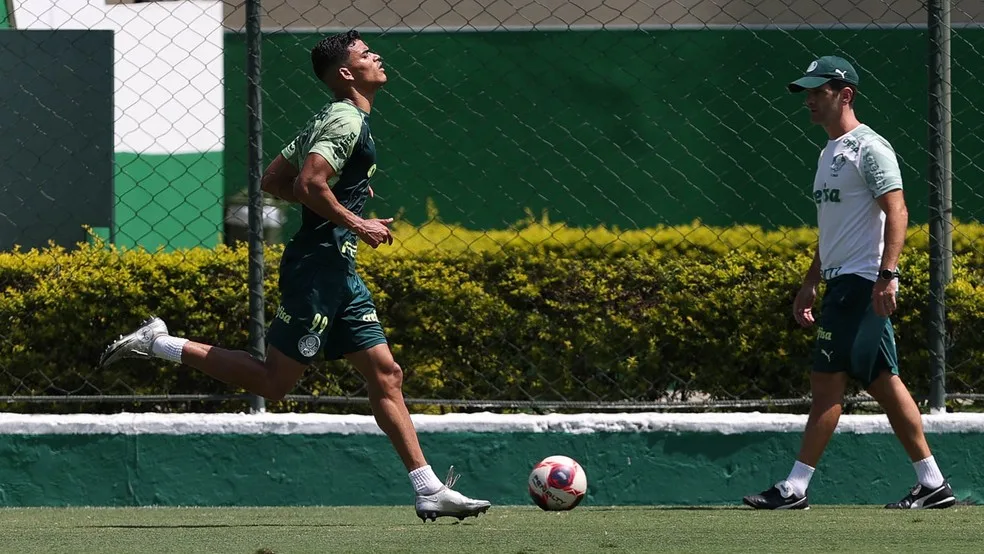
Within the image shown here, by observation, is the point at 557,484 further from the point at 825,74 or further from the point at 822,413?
the point at 825,74

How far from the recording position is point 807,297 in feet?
19.2

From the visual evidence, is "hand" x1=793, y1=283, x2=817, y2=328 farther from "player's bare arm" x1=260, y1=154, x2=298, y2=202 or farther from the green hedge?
"player's bare arm" x1=260, y1=154, x2=298, y2=202

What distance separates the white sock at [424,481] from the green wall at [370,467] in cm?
102

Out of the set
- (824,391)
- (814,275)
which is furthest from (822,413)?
(814,275)

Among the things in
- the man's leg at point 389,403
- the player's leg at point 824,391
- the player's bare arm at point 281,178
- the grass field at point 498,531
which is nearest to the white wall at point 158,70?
the player's bare arm at point 281,178

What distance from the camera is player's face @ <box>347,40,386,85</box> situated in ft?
17.3

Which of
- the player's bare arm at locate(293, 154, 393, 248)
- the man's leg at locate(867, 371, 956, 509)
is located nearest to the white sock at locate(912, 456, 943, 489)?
the man's leg at locate(867, 371, 956, 509)

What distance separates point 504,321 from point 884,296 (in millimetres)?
1820

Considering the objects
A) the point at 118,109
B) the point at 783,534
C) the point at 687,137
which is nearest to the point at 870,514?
the point at 783,534

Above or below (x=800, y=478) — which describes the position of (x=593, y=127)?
above

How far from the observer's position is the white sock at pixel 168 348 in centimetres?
526

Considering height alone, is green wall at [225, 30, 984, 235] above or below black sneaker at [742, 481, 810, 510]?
above

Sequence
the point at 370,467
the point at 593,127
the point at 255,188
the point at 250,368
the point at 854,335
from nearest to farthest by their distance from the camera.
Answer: the point at 250,368
the point at 854,335
the point at 370,467
the point at 255,188
the point at 593,127

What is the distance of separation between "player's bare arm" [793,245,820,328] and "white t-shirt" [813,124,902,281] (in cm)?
23
